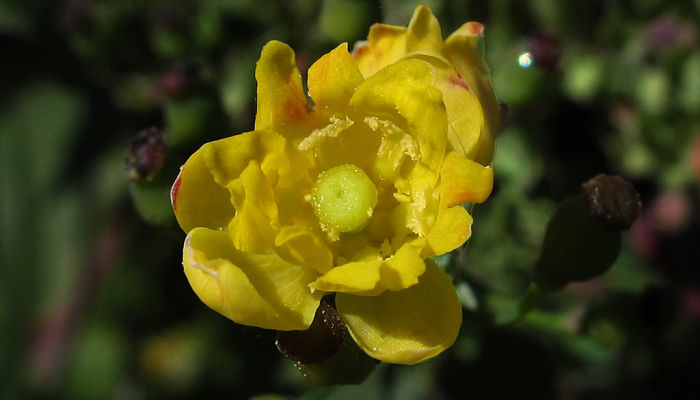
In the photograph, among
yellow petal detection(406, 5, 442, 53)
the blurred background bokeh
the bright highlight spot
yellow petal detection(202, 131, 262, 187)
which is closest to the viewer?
yellow petal detection(202, 131, 262, 187)

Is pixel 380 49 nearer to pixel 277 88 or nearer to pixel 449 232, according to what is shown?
pixel 277 88

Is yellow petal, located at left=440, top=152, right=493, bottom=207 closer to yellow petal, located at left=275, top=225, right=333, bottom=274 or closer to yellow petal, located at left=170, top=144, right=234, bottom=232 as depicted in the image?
yellow petal, located at left=275, top=225, right=333, bottom=274

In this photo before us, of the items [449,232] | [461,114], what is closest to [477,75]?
[461,114]

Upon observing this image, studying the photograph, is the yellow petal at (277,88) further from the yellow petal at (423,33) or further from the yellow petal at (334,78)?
the yellow petal at (423,33)

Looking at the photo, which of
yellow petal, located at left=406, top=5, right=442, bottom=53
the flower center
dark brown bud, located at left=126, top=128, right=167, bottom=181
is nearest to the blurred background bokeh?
dark brown bud, located at left=126, top=128, right=167, bottom=181

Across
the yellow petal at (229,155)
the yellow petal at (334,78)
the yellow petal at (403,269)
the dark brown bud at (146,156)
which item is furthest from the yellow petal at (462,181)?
the dark brown bud at (146,156)

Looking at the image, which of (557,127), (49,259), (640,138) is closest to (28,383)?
(49,259)
